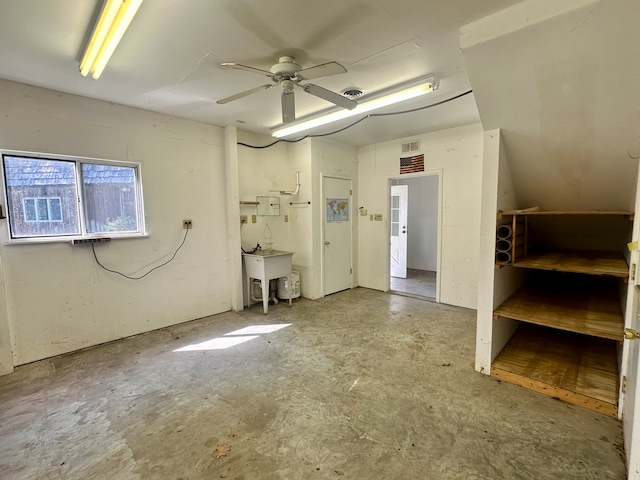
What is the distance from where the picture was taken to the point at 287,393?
2.38 m

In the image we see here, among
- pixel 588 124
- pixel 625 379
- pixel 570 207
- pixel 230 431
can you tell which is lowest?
pixel 230 431

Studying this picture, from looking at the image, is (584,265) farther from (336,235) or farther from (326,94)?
(336,235)

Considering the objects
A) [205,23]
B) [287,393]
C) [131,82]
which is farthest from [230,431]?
[131,82]

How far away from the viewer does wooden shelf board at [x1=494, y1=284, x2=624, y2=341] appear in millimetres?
2252

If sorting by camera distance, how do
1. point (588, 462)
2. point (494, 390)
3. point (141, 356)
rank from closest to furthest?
point (588, 462) → point (494, 390) → point (141, 356)

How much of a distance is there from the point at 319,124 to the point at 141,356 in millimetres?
3438

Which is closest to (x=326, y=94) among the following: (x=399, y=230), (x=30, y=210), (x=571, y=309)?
(x=571, y=309)

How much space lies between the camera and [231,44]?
86.7 inches

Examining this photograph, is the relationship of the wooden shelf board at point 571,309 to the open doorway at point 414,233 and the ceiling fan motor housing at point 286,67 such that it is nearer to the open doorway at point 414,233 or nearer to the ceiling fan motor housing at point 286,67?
the open doorway at point 414,233

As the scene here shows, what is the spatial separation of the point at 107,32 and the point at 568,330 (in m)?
3.96

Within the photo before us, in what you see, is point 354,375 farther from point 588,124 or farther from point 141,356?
point 588,124

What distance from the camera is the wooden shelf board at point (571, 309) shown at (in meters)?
2.25

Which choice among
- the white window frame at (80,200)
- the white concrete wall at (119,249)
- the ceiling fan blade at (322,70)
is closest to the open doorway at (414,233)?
the white concrete wall at (119,249)

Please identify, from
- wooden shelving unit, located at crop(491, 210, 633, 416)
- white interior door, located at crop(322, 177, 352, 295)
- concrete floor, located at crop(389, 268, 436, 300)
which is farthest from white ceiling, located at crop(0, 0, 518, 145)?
concrete floor, located at crop(389, 268, 436, 300)
